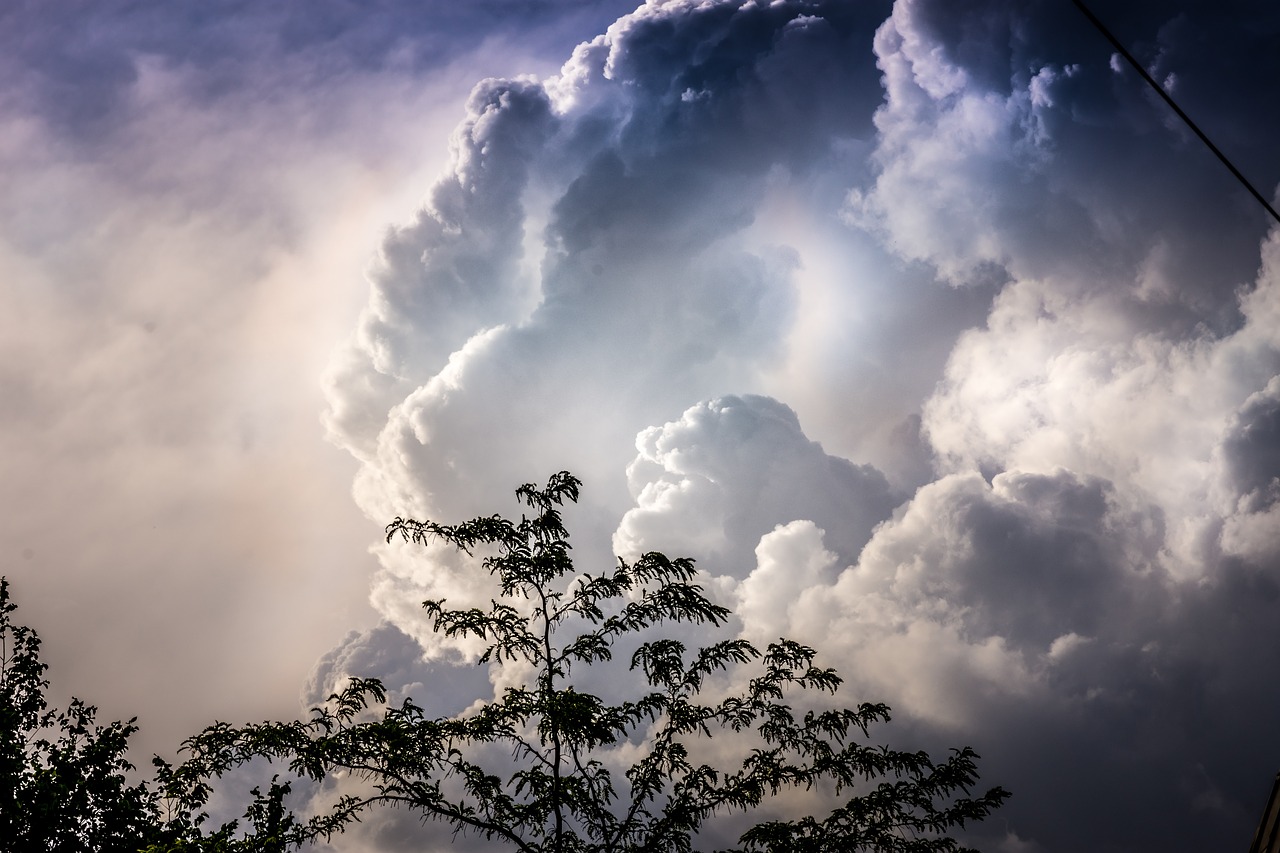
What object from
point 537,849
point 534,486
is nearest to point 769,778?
point 537,849

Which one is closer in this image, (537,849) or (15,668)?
(537,849)

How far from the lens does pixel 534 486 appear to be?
9.85 meters

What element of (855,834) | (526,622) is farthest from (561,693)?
(855,834)

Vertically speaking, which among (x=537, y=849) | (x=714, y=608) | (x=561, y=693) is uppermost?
(x=714, y=608)

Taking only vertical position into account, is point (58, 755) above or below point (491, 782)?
above

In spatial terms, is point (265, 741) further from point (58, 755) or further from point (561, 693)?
point (58, 755)

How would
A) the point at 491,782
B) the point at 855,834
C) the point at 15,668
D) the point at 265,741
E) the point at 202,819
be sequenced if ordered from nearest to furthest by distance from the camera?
1. the point at 265,741
2. the point at 491,782
3. the point at 855,834
4. the point at 202,819
5. the point at 15,668

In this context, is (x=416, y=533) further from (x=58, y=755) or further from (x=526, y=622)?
(x=58, y=755)

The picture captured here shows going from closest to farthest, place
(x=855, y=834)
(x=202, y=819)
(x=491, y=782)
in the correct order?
1. (x=491, y=782)
2. (x=855, y=834)
3. (x=202, y=819)

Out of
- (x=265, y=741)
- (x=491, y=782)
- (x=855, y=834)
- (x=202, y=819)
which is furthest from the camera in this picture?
(x=202, y=819)

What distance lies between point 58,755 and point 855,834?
19.0 metres

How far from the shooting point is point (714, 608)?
31.8 feet

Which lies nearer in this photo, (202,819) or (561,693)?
(561,693)

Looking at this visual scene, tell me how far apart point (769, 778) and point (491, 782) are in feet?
11.8
